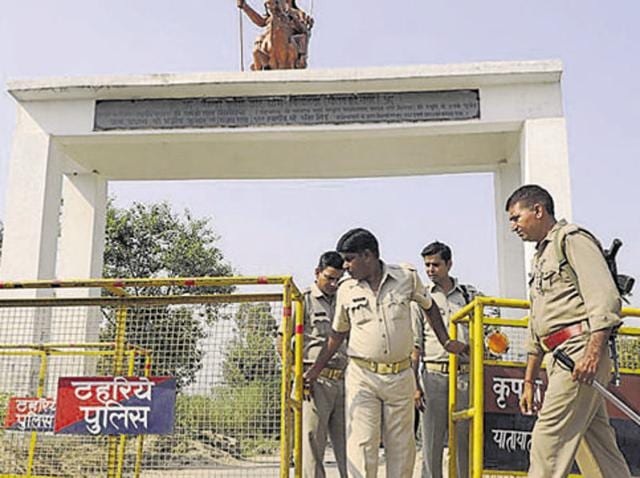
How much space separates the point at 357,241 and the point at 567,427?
1772mm

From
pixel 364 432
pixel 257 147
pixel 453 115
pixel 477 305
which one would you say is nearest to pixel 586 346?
pixel 477 305

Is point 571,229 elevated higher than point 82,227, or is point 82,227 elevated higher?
point 82,227

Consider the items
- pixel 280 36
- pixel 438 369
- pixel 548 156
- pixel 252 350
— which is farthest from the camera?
pixel 280 36

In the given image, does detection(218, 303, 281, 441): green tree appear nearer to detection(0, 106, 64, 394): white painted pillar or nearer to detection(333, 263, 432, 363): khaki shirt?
detection(333, 263, 432, 363): khaki shirt

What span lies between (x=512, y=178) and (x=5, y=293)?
7.35m

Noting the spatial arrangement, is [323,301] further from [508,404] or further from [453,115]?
[453,115]

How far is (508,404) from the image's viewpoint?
17.0 ft


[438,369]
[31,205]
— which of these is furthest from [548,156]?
[31,205]

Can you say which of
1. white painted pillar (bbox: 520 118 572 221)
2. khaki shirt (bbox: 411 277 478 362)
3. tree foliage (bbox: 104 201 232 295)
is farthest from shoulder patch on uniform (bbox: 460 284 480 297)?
tree foliage (bbox: 104 201 232 295)

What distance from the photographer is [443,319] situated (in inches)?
233

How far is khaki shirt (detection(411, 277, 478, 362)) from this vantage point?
5.89m

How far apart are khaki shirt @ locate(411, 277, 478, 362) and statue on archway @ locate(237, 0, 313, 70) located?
5.79 metres

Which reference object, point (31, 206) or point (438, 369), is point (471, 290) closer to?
point (438, 369)

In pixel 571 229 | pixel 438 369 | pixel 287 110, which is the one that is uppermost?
pixel 287 110
